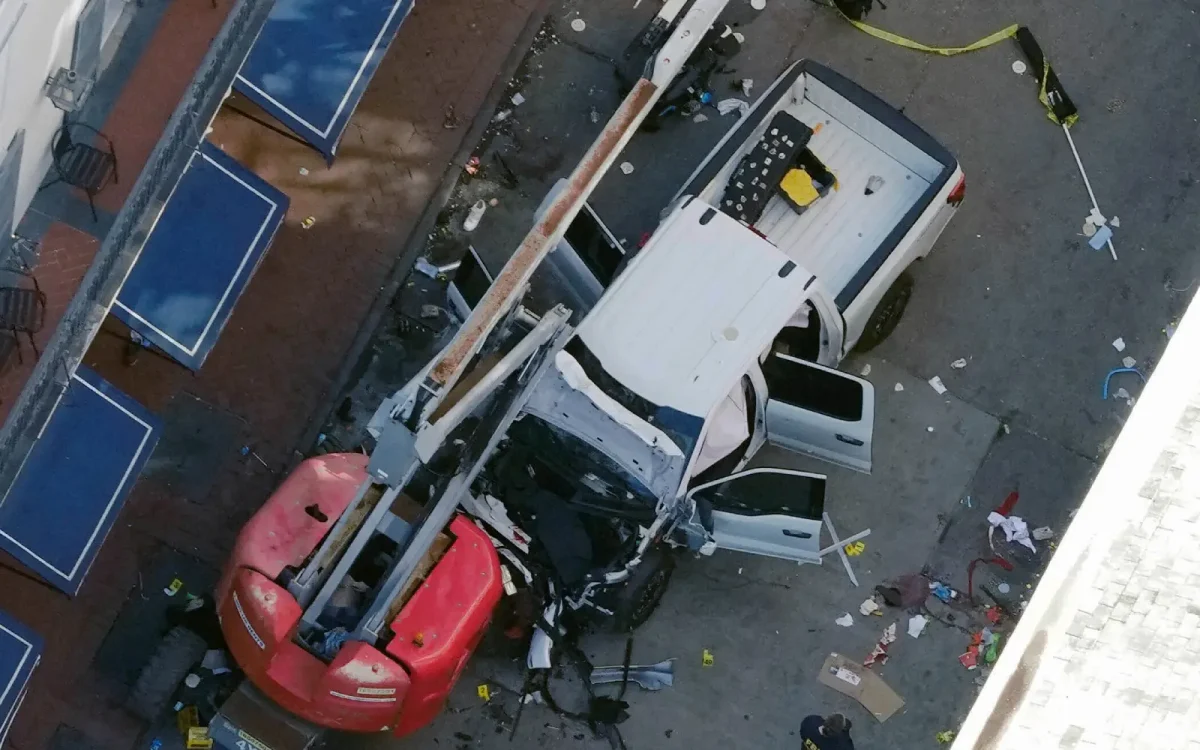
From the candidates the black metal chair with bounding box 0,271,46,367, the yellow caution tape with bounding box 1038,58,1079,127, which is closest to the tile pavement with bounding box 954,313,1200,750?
the yellow caution tape with bounding box 1038,58,1079,127

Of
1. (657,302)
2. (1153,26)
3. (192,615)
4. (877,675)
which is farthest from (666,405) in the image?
(1153,26)

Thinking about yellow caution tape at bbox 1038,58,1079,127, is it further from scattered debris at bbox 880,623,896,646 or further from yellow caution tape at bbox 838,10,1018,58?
scattered debris at bbox 880,623,896,646

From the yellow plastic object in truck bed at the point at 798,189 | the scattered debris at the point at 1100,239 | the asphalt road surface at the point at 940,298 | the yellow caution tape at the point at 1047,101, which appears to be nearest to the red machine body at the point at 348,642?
the asphalt road surface at the point at 940,298

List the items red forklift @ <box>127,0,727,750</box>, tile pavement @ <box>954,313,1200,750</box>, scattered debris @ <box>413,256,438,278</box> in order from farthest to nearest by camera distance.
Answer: scattered debris @ <box>413,256,438,278</box>
red forklift @ <box>127,0,727,750</box>
tile pavement @ <box>954,313,1200,750</box>

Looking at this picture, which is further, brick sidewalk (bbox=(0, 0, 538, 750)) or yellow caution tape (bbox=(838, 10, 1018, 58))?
yellow caution tape (bbox=(838, 10, 1018, 58))

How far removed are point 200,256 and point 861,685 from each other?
633 centimetres

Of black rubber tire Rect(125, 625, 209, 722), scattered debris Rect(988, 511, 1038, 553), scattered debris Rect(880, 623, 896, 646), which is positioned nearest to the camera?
black rubber tire Rect(125, 625, 209, 722)

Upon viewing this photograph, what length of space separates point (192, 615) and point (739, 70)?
22.3 feet

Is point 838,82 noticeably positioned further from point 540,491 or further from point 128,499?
point 128,499

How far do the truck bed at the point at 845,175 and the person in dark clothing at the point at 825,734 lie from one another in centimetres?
340

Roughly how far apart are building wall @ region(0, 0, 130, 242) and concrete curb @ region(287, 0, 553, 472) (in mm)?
2866

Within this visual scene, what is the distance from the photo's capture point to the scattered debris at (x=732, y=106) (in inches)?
509

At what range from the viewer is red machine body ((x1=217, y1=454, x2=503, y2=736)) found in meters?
9.98

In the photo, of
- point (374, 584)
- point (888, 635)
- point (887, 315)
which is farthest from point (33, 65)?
point (888, 635)
